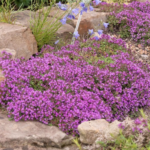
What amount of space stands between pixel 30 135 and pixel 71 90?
3.51ft

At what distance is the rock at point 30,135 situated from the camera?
2.88m

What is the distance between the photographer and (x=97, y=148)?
2826 mm

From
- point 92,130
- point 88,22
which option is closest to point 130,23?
point 88,22

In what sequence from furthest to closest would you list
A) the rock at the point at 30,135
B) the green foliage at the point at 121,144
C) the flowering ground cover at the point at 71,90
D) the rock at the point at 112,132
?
the flowering ground cover at the point at 71,90
the rock at the point at 30,135
the rock at the point at 112,132
the green foliage at the point at 121,144

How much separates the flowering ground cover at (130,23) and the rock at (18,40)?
120 inches

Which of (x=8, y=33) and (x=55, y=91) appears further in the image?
(x=8, y=33)

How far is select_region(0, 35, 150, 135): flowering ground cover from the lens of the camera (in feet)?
10.9

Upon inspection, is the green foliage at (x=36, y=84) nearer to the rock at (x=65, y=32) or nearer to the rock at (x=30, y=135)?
the rock at (x=30, y=135)

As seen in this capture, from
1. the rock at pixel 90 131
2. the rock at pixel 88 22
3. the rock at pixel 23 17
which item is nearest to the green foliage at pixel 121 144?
the rock at pixel 90 131

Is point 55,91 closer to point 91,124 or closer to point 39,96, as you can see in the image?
point 39,96

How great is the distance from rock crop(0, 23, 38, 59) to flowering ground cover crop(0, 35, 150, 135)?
1.68 ft

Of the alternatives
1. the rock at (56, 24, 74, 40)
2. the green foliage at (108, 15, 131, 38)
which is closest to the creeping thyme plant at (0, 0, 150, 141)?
the rock at (56, 24, 74, 40)

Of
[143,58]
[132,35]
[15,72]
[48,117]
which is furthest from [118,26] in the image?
[48,117]

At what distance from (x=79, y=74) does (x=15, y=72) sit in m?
1.06
